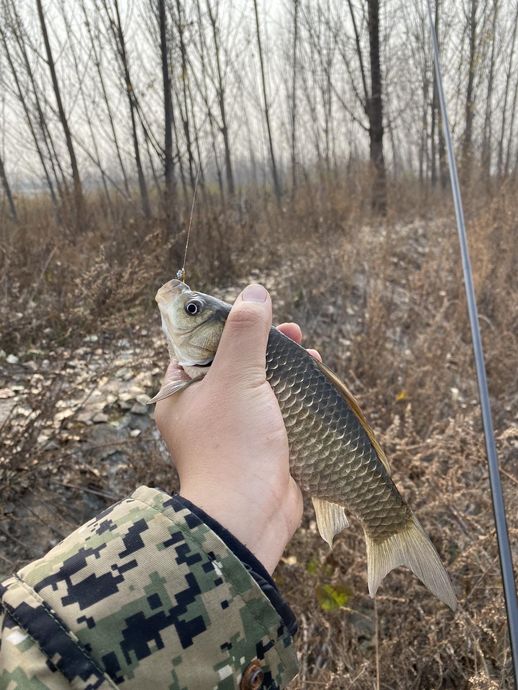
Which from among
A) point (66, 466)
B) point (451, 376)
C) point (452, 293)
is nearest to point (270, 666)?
point (66, 466)

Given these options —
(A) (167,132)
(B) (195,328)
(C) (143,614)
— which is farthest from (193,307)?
(A) (167,132)

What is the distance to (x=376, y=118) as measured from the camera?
10.8m

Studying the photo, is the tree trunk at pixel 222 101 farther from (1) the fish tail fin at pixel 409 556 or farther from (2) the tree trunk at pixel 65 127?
(1) the fish tail fin at pixel 409 556

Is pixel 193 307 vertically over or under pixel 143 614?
over

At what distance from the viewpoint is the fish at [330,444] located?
1434 millimetres

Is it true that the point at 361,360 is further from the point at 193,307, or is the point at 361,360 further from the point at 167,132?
the point at 167,132

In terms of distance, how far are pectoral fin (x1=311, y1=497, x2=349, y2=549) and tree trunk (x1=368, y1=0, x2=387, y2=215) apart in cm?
919

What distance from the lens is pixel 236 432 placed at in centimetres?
124

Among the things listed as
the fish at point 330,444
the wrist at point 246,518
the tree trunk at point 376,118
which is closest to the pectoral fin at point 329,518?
the fish at point 330,444

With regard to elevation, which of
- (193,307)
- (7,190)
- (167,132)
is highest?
(7,190)

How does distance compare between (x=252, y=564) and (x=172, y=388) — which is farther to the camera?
(x=172, y=388)

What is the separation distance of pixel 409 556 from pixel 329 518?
27 cm

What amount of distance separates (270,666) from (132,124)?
919 cm

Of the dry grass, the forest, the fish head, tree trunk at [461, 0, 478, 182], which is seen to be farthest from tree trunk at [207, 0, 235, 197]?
the fish head
